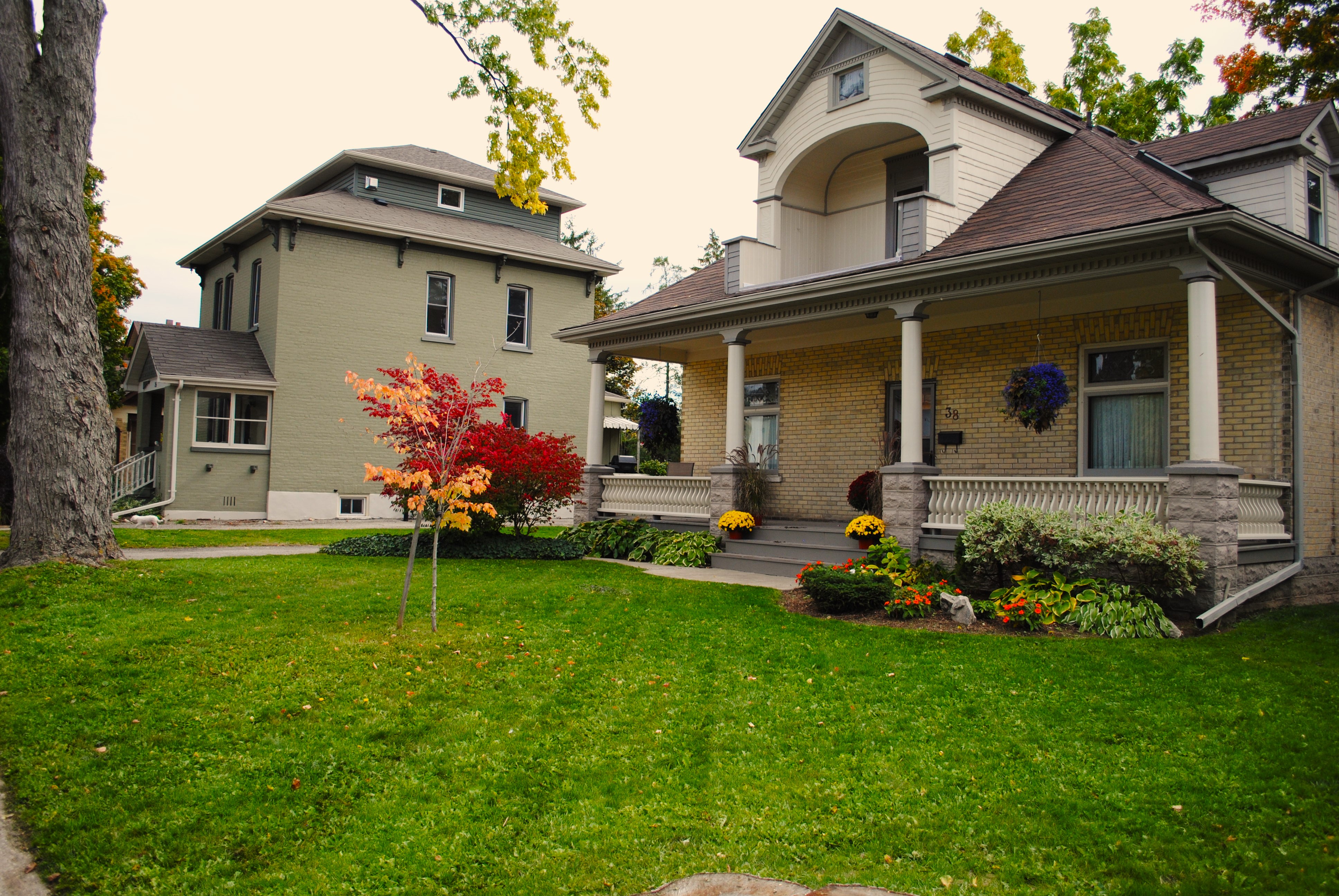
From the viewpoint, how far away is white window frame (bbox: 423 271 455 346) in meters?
22.2

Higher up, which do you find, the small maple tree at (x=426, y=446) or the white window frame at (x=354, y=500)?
the small maple tree at (x=426, y=446)

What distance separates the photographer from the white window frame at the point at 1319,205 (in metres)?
11.1

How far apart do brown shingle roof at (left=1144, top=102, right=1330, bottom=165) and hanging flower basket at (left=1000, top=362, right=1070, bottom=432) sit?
13.4ft

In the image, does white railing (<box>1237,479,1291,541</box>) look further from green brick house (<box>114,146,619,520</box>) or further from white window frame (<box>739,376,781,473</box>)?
green brick house (<box>114,146,619,520</box>)

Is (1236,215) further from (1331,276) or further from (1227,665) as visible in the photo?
(1227,665)

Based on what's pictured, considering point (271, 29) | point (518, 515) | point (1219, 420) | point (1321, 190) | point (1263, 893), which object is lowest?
point (1263, 893)

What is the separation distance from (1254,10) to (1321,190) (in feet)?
25.9

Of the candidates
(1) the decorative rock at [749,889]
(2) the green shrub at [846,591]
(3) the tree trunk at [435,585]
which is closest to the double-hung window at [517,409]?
(2) the green shrub at [846,591]

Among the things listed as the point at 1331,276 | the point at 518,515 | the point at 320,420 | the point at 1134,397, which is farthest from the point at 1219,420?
the point at 320,420

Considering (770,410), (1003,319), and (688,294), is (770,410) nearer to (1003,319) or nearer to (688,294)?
(688,294)

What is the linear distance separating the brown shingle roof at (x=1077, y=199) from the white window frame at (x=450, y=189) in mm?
15320

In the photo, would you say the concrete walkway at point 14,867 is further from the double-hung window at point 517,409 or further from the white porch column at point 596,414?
the double-hung window at point 517,409

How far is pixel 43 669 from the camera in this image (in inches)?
235

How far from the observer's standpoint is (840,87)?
13.7 metres
